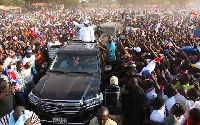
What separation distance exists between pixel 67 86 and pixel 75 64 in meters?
1.02

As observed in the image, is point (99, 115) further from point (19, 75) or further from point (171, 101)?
point (19, 75)

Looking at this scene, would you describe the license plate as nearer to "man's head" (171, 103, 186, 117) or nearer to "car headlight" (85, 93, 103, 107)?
"car headlight" (85, 93, 103, 107)

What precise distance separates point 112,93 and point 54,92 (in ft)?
4.69

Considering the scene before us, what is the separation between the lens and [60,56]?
6.37m

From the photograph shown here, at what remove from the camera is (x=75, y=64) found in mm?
6078

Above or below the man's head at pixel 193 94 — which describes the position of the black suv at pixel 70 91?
below

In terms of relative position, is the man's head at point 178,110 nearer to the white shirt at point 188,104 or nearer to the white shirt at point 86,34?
the white shirt at point 188,104

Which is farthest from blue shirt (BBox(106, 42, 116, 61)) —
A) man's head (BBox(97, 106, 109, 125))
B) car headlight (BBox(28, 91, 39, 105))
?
man's head (BBox(97, 106, 109, 125))

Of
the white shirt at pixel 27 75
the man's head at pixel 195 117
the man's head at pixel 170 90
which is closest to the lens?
the man's head at pixel 195 117

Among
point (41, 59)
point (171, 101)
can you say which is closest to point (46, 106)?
point (171, 101)

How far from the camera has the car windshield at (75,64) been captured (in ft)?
19.5

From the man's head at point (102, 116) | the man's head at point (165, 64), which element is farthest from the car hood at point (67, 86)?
the man's head at point (165, 64)

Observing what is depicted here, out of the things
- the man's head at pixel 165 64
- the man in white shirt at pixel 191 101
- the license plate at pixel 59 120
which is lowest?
the license plate at pixel 59 120

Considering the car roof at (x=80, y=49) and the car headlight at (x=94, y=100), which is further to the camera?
the car roof at (x=80, y=49)
